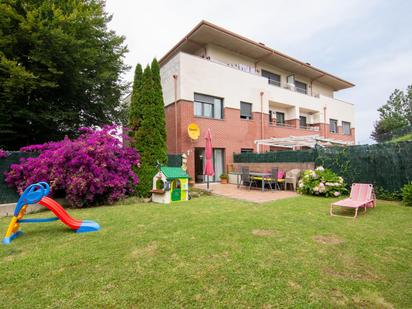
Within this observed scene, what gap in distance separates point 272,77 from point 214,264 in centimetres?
2069

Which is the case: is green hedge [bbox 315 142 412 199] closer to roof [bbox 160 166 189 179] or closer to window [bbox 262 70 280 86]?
roof [bbox 160 166 189 179]

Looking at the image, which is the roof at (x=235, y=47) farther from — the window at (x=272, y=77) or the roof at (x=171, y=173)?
the roof at (x=171, y=173)

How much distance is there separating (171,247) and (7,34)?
11710mm

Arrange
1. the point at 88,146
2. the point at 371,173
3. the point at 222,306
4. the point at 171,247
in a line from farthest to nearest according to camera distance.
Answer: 1. the point at 371,173
2. the point at 88,146
3. the point at 171,247
4. the point at 222,306

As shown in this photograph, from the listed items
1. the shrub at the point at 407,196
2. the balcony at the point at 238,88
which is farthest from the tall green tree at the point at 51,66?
the shrub at the point at 407,196

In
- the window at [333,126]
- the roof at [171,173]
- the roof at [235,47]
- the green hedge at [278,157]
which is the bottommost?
the roof at [171,173]

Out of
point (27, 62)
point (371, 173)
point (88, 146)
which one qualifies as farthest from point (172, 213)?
point (27, 62)

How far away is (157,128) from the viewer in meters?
10.2

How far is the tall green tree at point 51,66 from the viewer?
907 cm

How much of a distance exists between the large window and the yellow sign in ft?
3.84

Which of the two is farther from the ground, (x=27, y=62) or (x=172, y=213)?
(x=27, y=62)

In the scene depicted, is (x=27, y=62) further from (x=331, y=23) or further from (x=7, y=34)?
(x=331, y=23)

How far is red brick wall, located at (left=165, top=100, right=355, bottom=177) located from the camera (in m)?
13.8

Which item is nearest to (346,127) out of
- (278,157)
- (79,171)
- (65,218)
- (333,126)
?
(333,126)
